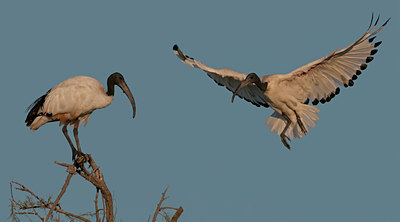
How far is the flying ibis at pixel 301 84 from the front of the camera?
11258mm

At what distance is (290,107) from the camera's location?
468 inches

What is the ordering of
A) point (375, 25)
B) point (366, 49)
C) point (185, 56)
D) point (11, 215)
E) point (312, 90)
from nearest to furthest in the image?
point (11, 215)
point (375, 25)
point (366, 49)
point (312, 90)
point (185, 56)

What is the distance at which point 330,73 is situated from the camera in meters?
11.6

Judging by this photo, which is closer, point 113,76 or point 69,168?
point 69,168

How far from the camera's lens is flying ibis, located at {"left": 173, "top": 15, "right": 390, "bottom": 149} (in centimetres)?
1126

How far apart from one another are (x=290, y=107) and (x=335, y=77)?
0.94m

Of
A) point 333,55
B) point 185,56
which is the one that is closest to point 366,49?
point 333,55

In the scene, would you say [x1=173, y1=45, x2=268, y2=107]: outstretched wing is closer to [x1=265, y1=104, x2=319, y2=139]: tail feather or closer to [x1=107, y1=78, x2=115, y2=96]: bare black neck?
[x1=265, y1=104, x2=319, y2=139]: tail feather

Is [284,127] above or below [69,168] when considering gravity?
above

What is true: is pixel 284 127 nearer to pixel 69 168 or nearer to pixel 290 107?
pixel 290 107

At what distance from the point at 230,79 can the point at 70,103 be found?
12.2 ft

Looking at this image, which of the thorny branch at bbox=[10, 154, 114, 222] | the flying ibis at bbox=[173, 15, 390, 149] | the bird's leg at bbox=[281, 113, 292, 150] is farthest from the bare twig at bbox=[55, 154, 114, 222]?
the bird's leg at bbox=[281, 113, 292, 150]

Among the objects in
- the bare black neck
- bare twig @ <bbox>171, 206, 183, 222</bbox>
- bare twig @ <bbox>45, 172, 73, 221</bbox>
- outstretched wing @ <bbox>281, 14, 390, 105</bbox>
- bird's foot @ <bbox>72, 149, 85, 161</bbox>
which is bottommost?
bare twig @ <bbox>171, 206, 183, 222</bbox>

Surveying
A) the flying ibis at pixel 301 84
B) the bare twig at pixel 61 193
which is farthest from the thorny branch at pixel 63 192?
the flying ibis at pixel 301 84
